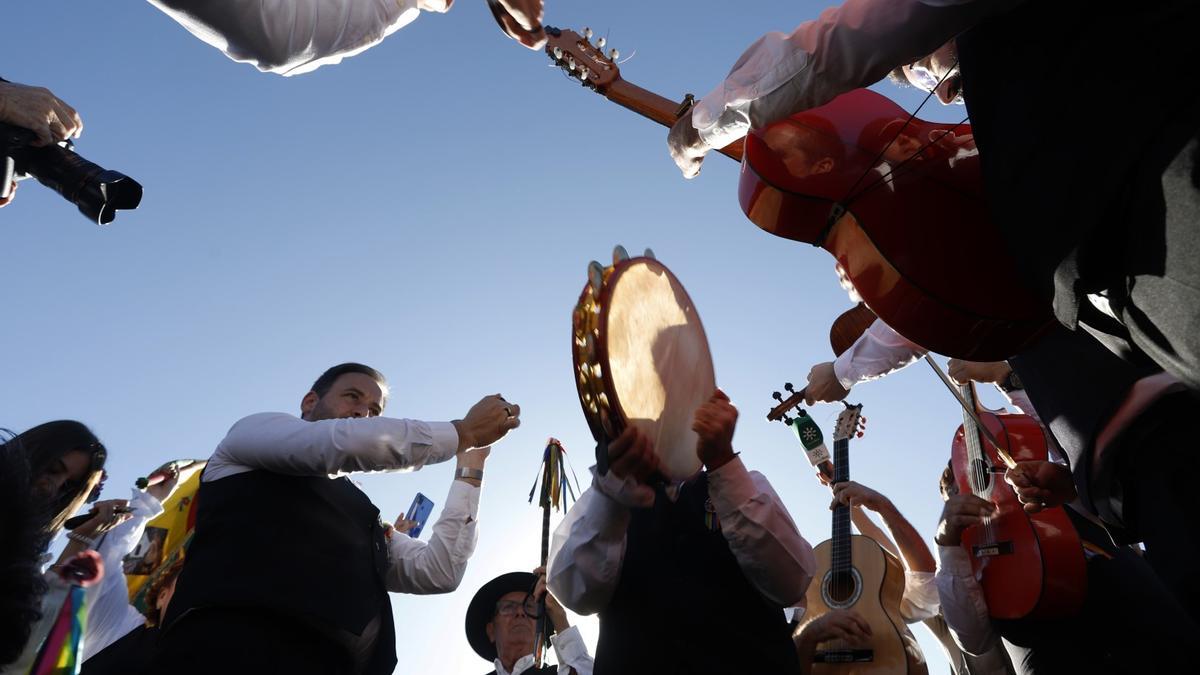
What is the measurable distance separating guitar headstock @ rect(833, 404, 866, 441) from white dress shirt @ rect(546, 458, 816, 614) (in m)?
3.22

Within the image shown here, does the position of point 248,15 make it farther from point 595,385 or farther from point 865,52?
point 865,52

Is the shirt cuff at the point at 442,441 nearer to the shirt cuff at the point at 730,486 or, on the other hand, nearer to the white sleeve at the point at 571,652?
the shirt cuff at the point at 730,486

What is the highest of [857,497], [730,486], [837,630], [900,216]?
[857,497]

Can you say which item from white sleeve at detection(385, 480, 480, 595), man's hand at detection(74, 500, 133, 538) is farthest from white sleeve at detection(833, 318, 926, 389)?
man's hand at detection(74, 500, 133, 538)

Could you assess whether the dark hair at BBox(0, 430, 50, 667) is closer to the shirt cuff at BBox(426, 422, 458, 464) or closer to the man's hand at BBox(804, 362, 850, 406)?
the shirt cuff at BBox(426, 422, 458, 464)

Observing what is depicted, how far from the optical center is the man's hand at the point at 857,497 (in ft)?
15.9

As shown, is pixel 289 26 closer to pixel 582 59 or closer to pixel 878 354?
pixel 878 354

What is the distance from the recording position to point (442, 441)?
305 centimetres

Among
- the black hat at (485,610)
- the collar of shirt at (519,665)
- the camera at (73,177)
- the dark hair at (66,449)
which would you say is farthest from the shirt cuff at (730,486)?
the black hat at (485,610)

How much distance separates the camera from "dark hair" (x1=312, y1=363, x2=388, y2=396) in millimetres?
3786

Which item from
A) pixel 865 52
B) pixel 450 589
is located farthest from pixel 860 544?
pixel 865 52

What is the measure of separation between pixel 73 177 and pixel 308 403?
182 cm

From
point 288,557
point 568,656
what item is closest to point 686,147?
point 288,557

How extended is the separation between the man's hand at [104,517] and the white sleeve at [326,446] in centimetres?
261
